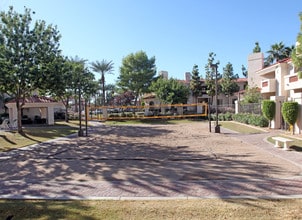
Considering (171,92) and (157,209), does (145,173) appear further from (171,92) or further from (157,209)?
(171,92)

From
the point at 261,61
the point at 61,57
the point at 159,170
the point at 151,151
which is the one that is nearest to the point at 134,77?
the point at 261,61

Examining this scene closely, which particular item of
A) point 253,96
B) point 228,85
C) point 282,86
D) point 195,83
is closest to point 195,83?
point 195,83

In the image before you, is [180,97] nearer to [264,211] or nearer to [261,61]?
[261,61]

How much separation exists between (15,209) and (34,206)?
1.26 feet

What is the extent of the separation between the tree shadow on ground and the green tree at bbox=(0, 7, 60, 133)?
870 cm

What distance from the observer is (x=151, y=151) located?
1427cm

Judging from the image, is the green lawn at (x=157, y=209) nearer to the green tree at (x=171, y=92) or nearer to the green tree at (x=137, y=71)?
the green tree at (x=171, y=92)

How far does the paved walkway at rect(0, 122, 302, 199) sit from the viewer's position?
7.03 metres

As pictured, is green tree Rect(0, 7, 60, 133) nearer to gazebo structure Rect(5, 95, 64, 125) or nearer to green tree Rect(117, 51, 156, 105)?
gazebo structure Rect(5, 95, 64, 125)

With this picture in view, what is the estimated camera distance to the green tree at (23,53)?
808 inches

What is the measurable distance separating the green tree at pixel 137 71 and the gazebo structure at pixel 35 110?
20450mm

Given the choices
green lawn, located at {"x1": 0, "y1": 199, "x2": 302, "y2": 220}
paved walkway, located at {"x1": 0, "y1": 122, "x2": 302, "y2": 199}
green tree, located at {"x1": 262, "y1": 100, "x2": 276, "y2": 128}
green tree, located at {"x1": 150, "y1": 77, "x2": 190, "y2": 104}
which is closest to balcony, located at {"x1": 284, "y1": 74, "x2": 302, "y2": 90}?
green tree, located at {"x1": 262, "y1": 100, "x2": 276, "y2": 128}

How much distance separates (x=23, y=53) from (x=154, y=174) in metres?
16.9

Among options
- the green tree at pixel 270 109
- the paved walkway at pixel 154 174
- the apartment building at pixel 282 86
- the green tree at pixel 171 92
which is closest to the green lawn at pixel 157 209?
the paved walkway at pixel 154 174
